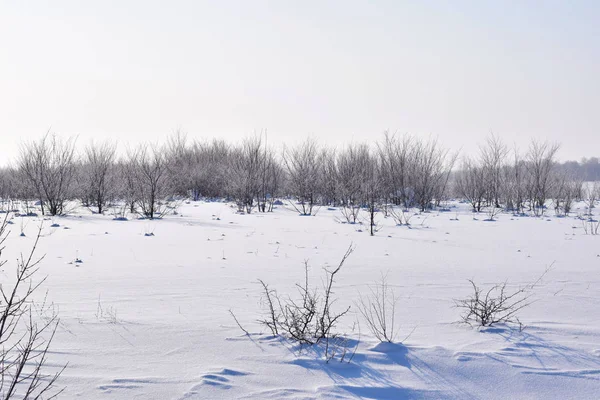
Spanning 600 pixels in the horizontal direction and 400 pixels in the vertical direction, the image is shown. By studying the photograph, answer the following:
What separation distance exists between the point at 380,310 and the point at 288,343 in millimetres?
894

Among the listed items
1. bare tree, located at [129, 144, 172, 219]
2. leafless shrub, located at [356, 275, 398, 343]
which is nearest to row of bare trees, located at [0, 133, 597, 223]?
bare tree, located at [129, 144, 172, 219]

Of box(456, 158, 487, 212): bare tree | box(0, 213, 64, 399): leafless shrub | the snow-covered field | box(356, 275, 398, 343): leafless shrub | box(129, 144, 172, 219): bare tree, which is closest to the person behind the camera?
box(0, 213, 64, 399): leafless shrub

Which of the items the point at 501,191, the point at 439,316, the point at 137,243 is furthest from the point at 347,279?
the point at 501,191

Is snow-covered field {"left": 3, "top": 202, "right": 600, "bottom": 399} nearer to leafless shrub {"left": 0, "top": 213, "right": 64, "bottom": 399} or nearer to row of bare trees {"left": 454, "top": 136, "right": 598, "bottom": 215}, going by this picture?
leafless shrub {"left": 0, "top": 213, "right": 64, "bottom": 399}

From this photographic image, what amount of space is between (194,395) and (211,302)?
2086mm

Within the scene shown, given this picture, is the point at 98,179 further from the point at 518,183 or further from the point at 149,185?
the point at 518,183

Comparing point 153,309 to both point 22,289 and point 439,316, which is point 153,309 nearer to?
point 22,289

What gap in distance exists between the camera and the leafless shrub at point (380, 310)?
366cm

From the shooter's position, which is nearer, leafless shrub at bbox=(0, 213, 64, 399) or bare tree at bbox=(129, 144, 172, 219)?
leafless shrub at bbox=(0, 213, 64, 399)

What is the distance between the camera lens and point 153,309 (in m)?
4.45

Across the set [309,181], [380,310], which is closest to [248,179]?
[309,181]

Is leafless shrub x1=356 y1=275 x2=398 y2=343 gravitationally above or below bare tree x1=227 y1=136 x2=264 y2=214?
below

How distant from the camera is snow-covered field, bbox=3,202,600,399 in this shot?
113 inches

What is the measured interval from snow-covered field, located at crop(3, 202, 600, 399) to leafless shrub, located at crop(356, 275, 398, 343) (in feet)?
0.31
